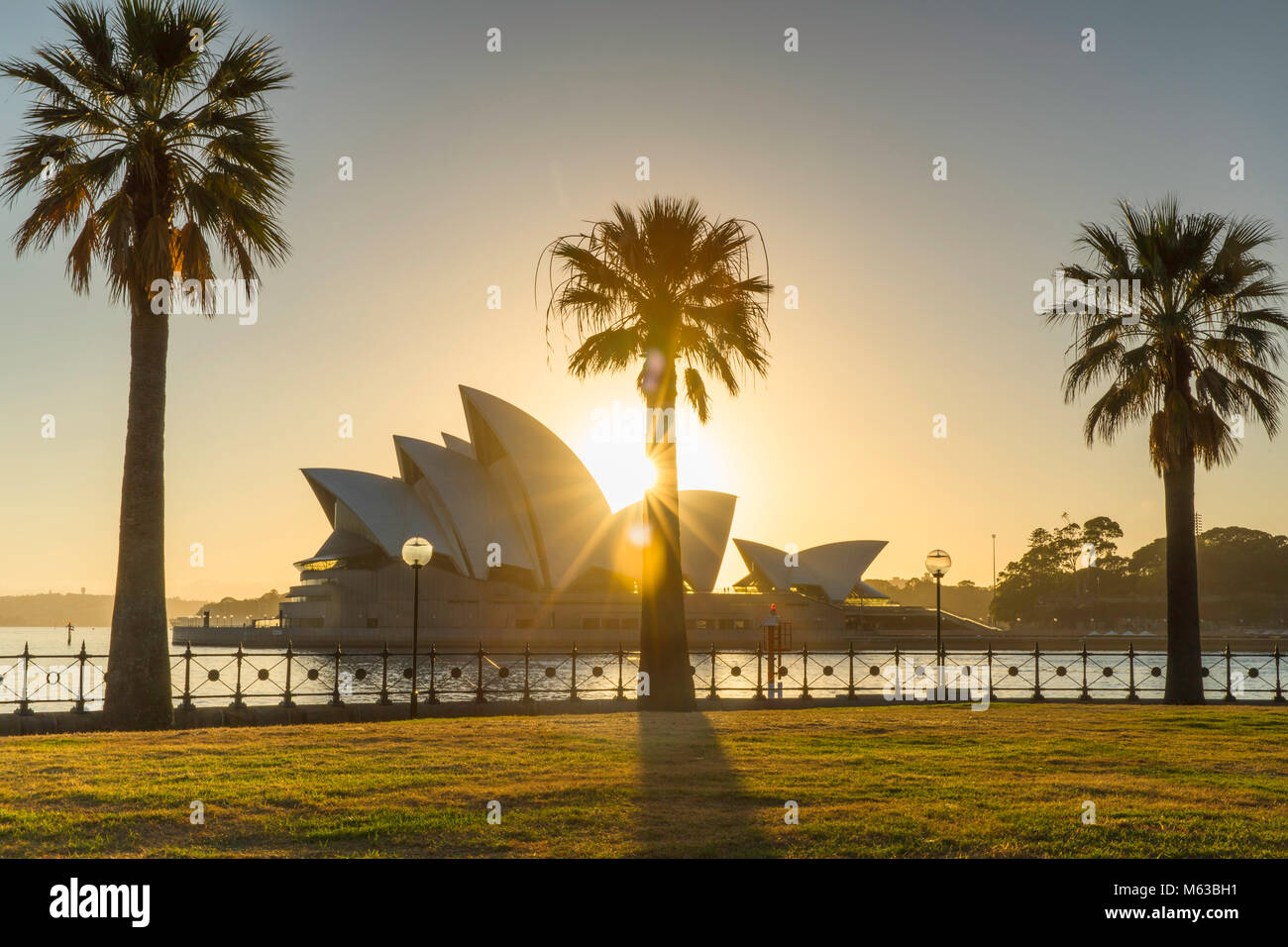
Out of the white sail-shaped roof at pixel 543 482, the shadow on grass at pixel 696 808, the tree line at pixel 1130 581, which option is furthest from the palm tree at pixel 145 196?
the tree line at pixel 1130 581

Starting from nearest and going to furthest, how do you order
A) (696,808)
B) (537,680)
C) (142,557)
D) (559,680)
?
(696,808)
(142,557)
(537,680)
(559,680)

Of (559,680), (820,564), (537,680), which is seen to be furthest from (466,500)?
(820,564)

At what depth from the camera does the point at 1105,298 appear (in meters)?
22.3

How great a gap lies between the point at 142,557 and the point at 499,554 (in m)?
47.4

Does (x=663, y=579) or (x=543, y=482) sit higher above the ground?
(x=543, y=482)

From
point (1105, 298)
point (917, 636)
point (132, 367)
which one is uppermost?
point (1105, 298)

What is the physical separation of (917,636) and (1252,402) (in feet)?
197

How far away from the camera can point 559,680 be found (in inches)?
1352

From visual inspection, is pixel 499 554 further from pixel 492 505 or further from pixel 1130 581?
pixel 1130 581

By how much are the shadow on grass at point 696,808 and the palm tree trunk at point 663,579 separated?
7816 millimetres

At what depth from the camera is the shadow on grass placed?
6.12 m

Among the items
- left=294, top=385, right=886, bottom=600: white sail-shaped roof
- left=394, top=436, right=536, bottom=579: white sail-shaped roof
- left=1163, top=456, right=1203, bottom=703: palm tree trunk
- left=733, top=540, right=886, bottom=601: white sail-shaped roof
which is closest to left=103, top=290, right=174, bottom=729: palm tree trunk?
left=1163, top=456, right=1203, bottom=703: palm tree trunk
